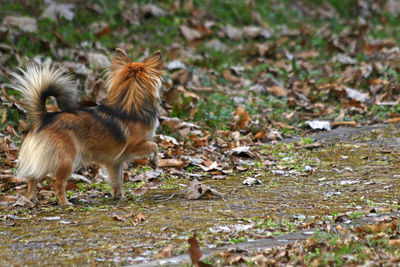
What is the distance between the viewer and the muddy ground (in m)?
4.38

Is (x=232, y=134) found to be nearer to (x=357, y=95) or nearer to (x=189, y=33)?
(x=357, y=95)

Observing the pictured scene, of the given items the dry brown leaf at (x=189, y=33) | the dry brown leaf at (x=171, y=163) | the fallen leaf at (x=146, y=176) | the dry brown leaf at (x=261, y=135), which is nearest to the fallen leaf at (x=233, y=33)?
the dry brown leaf at (x=189, y=33)

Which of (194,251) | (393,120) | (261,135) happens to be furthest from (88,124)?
(393,120)

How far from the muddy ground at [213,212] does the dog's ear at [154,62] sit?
1.37m

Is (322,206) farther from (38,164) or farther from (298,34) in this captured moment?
(298,34)

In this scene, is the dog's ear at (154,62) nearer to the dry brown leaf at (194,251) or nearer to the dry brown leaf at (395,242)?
the dry brown leaf at (194,251)

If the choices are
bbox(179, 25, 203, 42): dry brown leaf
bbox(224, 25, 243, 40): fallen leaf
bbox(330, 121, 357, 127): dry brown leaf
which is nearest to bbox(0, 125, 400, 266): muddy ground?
bbox(330, 121, 357, 127): dry brown leaf

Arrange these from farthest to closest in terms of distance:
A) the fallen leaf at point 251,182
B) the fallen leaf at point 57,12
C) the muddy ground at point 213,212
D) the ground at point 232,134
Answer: the fallen leaf at point 57,12 → the fallen leaf at point 251,182 → the ground at point 232,134 → the muddy ground at point 213,212

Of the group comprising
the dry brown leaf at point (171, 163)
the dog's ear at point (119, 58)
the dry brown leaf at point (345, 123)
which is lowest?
the dry brown leaf at point (171, 163)

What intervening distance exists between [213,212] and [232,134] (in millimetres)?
3306

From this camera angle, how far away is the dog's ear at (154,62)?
6027 mm

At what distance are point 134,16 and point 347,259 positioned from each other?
33.6 feet

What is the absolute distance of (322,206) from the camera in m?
5.45

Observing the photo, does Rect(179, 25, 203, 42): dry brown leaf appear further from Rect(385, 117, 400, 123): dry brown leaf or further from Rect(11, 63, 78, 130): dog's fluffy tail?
Rect(11, 63, 78, 130): dog's fluffy tail
